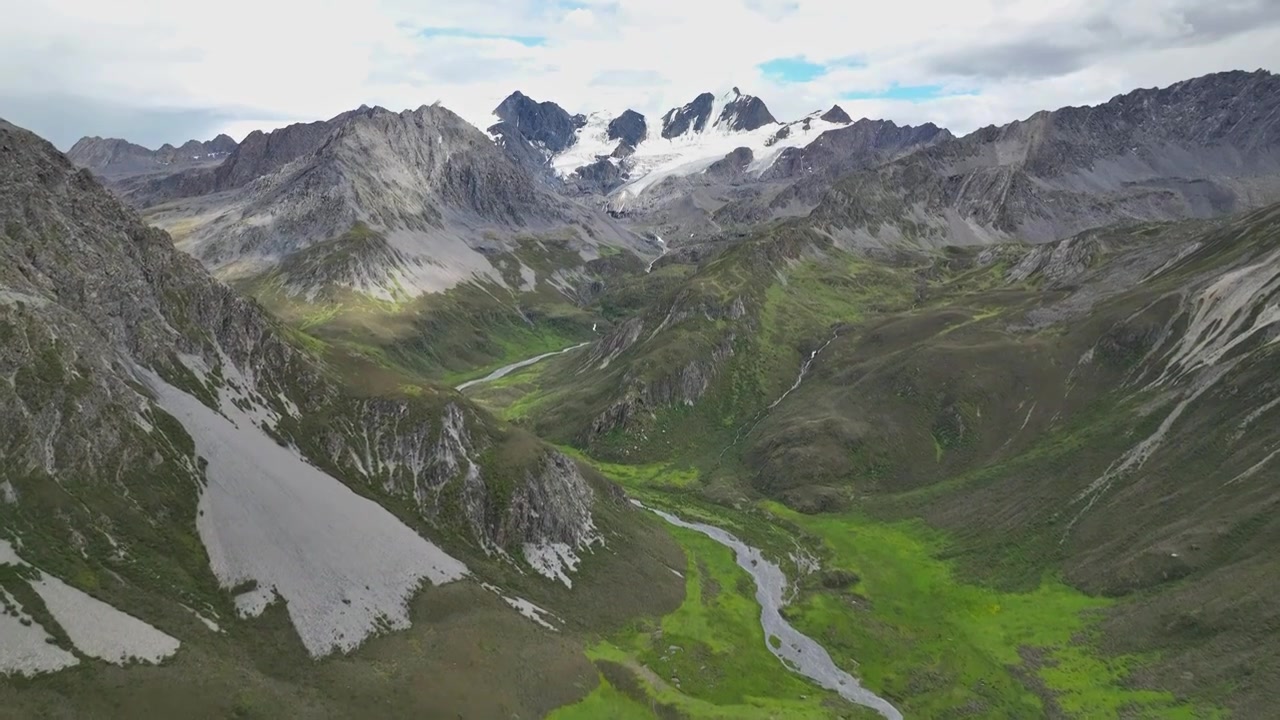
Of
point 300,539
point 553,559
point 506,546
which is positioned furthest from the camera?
point 553,559

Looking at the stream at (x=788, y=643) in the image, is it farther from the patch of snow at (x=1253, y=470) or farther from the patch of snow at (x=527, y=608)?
the patch of snow at (x=1253, y=470)

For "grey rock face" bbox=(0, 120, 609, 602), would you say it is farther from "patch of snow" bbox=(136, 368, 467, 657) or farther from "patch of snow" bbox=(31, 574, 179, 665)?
"patch of snow" bbox=(31, 574, 179, 665)

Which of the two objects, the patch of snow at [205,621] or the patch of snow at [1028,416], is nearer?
the patch of snow at [205,621]

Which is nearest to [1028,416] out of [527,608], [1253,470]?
[1253,470]

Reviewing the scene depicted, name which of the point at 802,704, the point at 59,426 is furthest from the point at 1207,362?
the point at 59,426

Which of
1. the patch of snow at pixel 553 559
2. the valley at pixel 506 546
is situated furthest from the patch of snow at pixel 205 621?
the patch of snow at pixel 553 559

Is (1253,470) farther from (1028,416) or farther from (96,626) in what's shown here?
(96,626)
